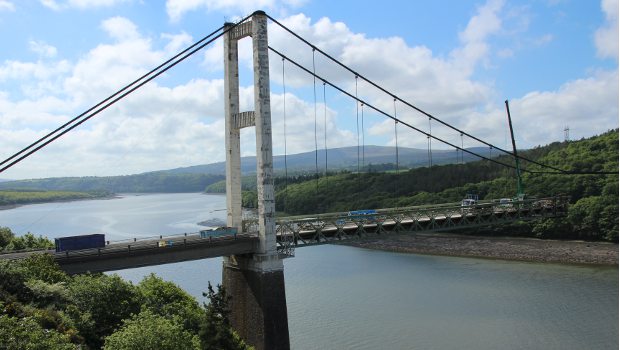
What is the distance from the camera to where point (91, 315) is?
763 inches

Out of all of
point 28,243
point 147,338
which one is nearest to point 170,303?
point 147,338

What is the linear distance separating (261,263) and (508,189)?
71133 mm

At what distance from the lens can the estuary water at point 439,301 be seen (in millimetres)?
33406

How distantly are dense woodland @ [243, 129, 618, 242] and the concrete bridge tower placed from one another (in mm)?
35447

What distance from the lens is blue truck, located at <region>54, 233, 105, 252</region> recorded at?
81.7 feet

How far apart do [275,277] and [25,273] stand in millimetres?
12105

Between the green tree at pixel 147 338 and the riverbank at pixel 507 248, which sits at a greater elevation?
the green tree at pixel 147 338

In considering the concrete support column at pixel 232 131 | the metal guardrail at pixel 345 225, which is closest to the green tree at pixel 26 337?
the metal guardrail at pixel 345 225

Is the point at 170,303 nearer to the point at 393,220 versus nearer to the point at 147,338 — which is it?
the point at 147,338

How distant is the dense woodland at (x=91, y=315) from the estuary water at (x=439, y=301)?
11.8m

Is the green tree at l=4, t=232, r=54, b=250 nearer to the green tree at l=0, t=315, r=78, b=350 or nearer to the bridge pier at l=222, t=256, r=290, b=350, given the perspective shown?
the bridge pier at l=222, t=256, r=290, b=350

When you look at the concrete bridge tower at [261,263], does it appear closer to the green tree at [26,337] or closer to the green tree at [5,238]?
the green tree at [26,337]

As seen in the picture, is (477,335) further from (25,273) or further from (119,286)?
(25,273)

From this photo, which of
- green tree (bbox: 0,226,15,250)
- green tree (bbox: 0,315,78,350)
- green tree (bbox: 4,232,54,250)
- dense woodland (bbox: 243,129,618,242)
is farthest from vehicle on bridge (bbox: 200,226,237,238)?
dense woodland (bbox: 243,129,618,242)
